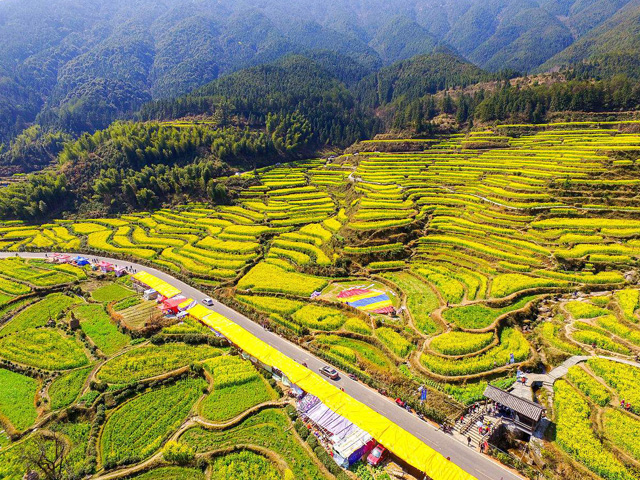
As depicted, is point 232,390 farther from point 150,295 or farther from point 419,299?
point 150,295

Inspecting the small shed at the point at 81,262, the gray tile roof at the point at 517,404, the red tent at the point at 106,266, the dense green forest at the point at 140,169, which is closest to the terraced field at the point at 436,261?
the small shed at the point at 81,262

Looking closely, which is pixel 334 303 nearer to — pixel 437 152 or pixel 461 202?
pixel 461 202

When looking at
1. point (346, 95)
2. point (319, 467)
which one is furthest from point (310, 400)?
point (346, 95)

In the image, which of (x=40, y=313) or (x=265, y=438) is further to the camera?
(x=40, y=313)

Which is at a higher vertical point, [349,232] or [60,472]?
[349,232]

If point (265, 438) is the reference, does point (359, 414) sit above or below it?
above

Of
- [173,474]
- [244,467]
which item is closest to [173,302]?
[173,474]

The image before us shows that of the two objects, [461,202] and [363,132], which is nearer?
[461,202]
